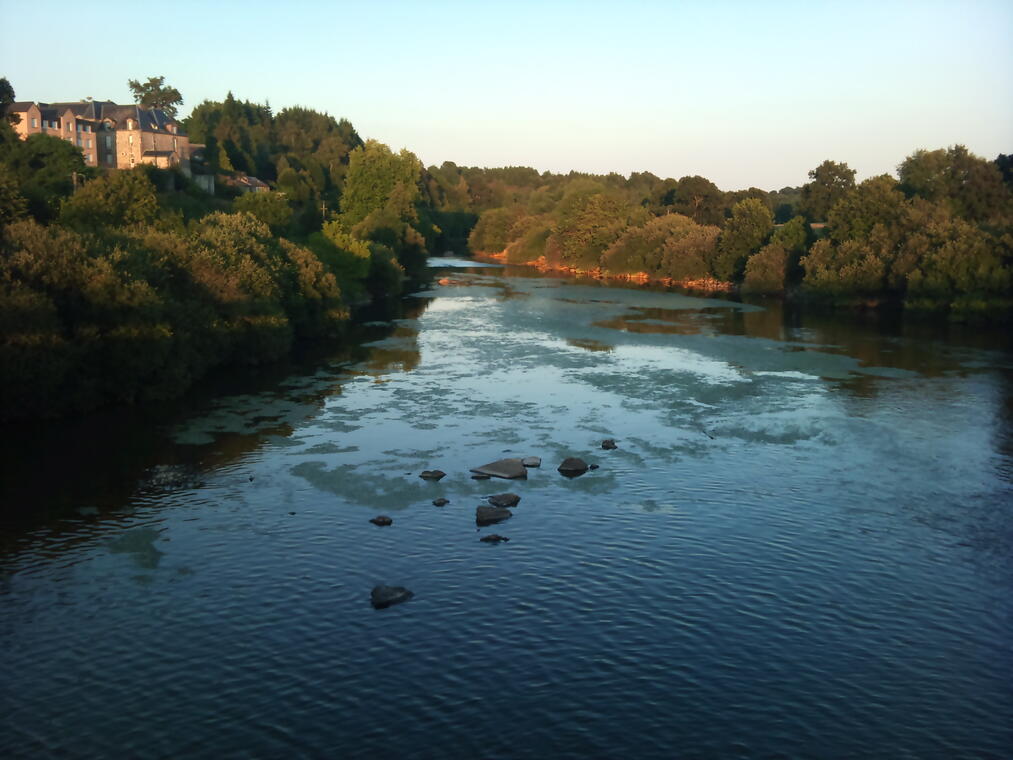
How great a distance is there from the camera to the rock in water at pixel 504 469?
A: 38.9 m

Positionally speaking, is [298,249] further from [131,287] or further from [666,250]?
[666,250]

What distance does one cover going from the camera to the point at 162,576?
2866 cm

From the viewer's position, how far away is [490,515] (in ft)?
111

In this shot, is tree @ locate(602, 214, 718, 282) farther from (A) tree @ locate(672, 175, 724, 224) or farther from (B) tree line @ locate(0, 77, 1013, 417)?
(A) tree @ locate(672, 175, 724, 224)

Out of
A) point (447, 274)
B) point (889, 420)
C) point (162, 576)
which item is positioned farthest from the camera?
point (447, 274)

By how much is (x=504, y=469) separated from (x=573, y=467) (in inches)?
123

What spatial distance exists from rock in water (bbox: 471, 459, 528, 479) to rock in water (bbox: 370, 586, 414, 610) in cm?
1199

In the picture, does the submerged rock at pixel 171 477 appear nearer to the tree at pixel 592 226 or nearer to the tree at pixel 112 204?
the tree at pixel 112 204

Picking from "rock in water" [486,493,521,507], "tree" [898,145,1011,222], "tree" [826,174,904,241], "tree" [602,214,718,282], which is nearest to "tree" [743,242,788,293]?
"tree" [826,174,904,241]

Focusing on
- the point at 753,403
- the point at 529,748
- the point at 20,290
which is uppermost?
the point at 20,290

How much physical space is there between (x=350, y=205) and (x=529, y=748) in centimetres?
14139

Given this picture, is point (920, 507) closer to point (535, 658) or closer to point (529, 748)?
point (535, 658)

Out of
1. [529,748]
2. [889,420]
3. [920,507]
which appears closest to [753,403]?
[889,420]

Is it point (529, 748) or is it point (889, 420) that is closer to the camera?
point (529, 748)
